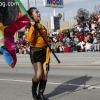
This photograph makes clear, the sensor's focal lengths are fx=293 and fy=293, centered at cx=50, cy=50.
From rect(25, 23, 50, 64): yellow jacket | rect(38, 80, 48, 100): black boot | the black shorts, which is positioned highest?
rect(25, 23, 50, 64): yellow jacket

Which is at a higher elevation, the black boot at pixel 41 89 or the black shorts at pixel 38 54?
the black shorts at pixel 38 54

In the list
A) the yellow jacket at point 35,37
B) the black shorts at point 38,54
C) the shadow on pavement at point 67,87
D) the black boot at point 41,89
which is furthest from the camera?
the shadow on pavement at point 67,87

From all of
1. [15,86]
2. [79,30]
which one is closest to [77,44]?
[79,30]

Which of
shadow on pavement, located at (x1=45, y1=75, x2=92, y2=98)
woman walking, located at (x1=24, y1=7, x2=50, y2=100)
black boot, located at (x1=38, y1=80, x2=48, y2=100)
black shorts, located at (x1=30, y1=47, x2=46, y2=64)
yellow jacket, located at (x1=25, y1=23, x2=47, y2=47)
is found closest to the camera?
yellow jacket, located at (x1=25, y1=23, x2=47, y2=47)

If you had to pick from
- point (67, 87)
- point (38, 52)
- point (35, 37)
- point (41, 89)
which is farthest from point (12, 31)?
point (67, 87)

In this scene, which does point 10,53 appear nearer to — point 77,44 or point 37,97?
point 37,97

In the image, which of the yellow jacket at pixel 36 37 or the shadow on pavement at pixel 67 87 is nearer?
the yellow jacket at pixel 36 37

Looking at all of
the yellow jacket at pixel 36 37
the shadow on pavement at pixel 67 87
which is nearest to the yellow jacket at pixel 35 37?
the yellow jacket at pixel 36 37

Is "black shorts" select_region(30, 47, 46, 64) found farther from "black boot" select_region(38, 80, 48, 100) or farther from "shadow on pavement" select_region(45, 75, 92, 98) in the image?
"shadow on pavement" select_region(45, 75, 92, 98)

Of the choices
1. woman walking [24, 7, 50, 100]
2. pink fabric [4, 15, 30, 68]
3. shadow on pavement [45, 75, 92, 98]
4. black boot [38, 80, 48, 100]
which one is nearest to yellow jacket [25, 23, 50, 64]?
woman walking [24, 7, 50, 100]

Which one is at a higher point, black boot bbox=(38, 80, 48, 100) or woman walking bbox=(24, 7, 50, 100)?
woman walking bbox=(24, 7, 50, 100)

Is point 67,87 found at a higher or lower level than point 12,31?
lower

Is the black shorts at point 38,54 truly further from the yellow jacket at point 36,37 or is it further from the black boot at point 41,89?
the black boot at point 41,89

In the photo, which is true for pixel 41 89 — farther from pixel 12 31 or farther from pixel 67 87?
pixel 67 87
